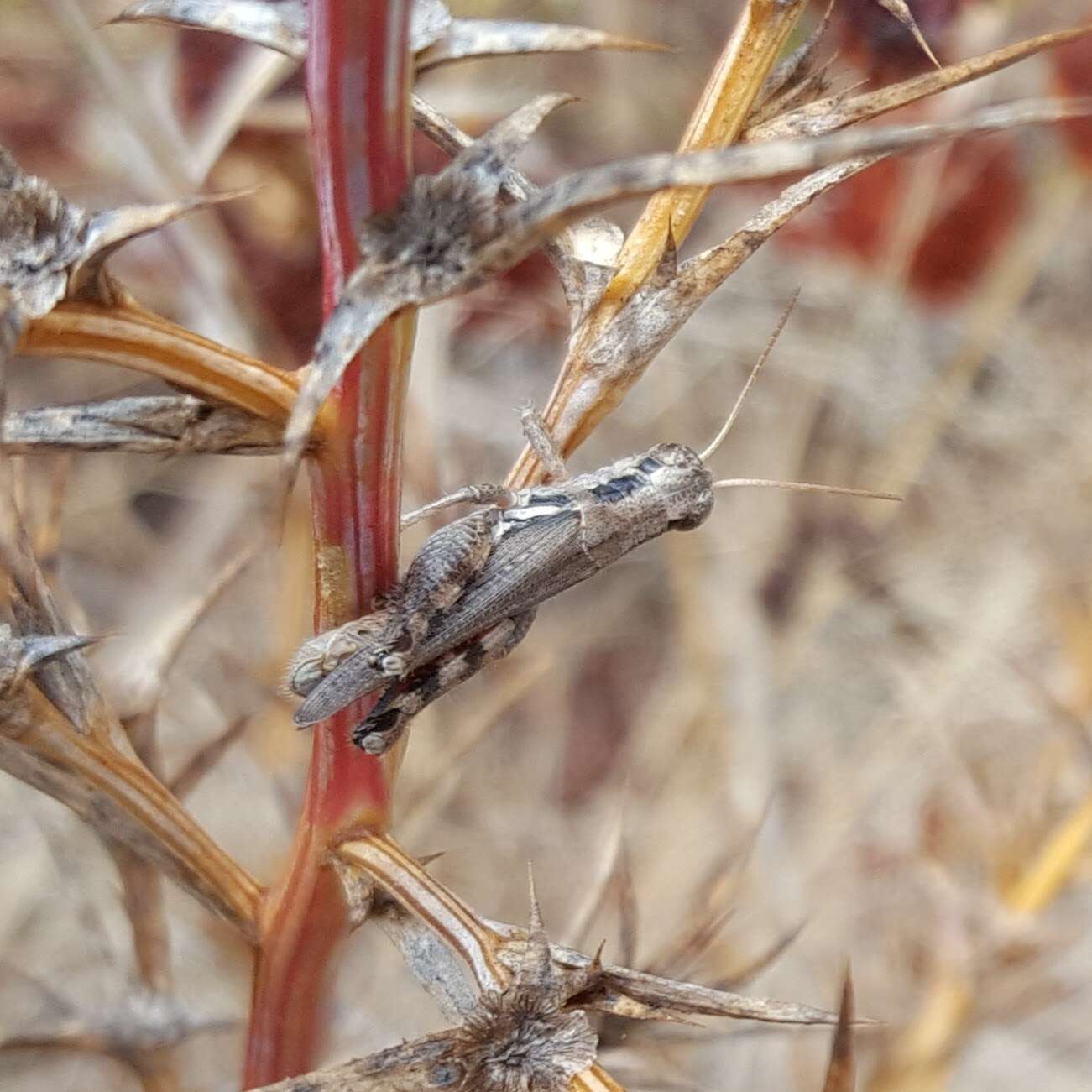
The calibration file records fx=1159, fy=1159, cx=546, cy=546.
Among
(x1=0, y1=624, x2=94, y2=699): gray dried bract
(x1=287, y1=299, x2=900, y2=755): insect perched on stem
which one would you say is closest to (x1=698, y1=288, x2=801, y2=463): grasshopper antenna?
(x1=287, y1=299, x2=900, y2=755): insect perched on stem

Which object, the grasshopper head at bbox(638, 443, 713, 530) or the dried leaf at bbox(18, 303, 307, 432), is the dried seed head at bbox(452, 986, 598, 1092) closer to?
the dried leaf at bbox(18, 303, 307, 432)

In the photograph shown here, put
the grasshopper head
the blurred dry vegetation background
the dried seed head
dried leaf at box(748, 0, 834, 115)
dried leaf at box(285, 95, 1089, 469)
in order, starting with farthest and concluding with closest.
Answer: the blurred dry vegetation background, the grasshopper head, dried leaf at box(748, 0, 834, 115), the dried seed head, dried leaf at box(285, 95, 1089, 469)

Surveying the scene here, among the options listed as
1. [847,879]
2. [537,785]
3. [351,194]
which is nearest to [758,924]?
[847,879]

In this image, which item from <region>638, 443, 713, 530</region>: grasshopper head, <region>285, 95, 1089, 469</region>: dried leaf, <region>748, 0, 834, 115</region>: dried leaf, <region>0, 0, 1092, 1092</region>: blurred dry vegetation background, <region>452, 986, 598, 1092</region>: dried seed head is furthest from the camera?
<region>0, 0, 1092, 1092</region>: blurred dry vegetation background

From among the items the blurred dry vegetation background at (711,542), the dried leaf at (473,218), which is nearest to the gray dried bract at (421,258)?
the dried leaf at (473,218)

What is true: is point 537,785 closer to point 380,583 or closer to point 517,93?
point 517,93

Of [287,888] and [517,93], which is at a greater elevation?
[517,93]

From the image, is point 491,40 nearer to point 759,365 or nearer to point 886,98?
point 886,98
